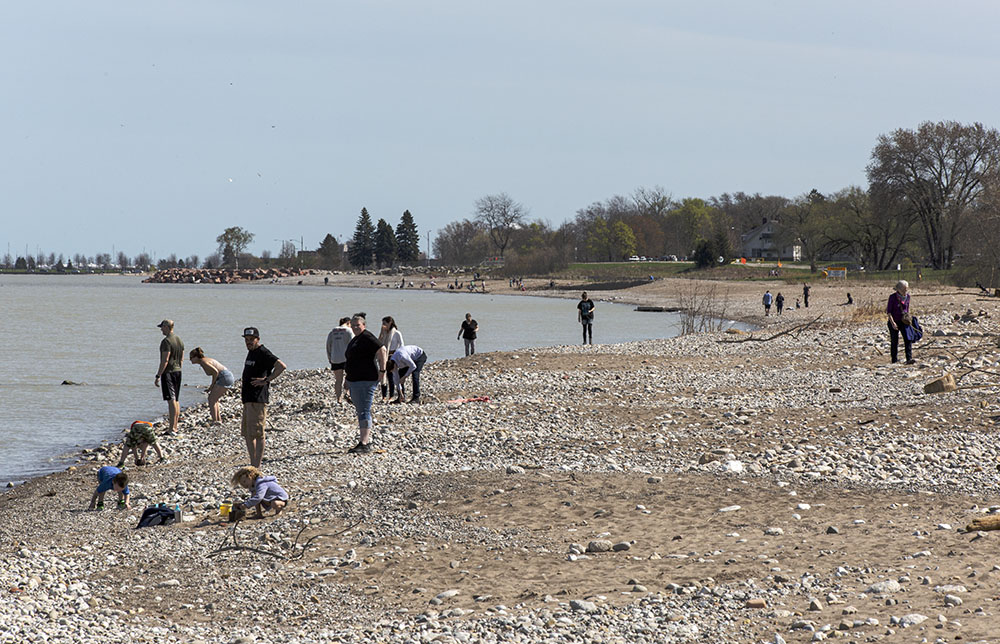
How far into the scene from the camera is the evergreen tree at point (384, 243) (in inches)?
6875

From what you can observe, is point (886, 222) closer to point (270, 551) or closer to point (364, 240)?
point (270, 551)

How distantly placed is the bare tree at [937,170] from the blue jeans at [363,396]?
68.8m

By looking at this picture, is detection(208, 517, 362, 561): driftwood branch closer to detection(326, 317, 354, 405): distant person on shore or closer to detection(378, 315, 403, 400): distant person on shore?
detection(378, 315, 403, 400): distant person on shore

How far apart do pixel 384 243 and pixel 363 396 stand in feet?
536

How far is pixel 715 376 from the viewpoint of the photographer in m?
21.0

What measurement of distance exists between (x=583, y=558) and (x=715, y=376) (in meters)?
13.6

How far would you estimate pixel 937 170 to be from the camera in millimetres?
76062

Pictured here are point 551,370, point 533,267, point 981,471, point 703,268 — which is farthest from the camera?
point 533,267

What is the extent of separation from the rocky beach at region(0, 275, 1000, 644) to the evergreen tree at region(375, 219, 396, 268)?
158824 mm

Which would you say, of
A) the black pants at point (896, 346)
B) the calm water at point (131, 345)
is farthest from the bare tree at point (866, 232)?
the black pants at point (896, 346)

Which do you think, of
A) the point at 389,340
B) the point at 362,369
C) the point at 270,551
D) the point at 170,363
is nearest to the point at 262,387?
the point at 362,369

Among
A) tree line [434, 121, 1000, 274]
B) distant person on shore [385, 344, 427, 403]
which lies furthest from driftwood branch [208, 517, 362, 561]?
tree line [434, 121, 1000, 274]

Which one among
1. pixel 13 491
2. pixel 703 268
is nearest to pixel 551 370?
pixel 13 491

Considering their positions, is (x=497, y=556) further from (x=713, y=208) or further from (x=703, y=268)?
(x=713, y=208)
